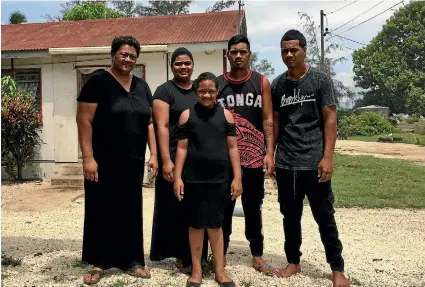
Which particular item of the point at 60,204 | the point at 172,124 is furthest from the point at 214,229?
the point at 60,204

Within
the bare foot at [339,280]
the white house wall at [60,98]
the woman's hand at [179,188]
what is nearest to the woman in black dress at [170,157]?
the woman's hand at [179,188]

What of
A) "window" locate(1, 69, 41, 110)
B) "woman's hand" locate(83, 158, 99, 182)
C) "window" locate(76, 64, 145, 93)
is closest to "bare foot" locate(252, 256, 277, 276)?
"woman's hand" locate(83, 158, 99, 182)

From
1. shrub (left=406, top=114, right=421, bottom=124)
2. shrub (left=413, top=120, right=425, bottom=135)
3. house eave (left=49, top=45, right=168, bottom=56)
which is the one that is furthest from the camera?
shrub (left=406, top=114, right=421, bottom=124)

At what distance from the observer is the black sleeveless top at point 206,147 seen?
3.39 metres

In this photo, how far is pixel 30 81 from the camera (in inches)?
403

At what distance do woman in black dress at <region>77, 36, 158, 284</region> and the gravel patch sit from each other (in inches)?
9.3

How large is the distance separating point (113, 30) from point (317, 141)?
9.48 meters

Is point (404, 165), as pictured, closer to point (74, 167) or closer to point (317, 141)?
point (74, 167)

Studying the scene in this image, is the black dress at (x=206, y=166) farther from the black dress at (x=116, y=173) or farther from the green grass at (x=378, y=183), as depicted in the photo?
the green grass at (x=378, y=183)

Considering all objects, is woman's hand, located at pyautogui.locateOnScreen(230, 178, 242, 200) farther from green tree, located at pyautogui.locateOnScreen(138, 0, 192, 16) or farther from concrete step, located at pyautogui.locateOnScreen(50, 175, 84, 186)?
green tree, located at pyautogui.locateOnScreen(138, 0, 192, 16)

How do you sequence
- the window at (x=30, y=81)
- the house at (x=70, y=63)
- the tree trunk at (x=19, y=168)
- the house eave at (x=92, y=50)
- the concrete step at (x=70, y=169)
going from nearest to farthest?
the house eave at (x=92, y=50), the house at (x=70, y=63), the concrete step at (x=70, y=169), the tree trunk at (x=19, y=168), the window at (x=30, y=81)

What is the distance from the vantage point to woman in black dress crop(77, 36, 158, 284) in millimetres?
3447

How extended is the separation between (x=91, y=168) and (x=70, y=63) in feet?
23.1

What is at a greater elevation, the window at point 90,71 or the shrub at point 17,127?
the window at point 90,71
